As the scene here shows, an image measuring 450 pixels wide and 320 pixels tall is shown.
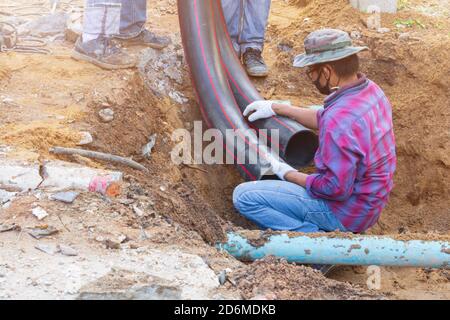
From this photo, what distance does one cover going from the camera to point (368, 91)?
12.9 feet

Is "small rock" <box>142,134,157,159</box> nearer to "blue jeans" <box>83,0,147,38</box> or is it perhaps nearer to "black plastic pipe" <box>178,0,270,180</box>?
"black plastic pipe" <box>178,0,270,180</box>

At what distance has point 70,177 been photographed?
359cm

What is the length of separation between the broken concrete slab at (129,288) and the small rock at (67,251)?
10.0 inches

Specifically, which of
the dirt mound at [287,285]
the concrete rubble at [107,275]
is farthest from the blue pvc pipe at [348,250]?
the concrete rubble at [107,275]

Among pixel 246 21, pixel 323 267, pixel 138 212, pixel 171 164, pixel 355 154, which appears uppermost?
pixel 246 21

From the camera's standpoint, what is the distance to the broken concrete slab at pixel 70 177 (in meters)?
3.56

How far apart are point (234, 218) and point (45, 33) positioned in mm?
2838

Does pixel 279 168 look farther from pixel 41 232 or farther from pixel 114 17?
pixel 114 17

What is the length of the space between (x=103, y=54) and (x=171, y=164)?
1222mm

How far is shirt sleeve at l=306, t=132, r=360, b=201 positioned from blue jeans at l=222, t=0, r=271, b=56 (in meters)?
2.22

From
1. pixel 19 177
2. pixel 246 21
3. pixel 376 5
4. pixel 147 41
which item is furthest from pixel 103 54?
pixel 376 5

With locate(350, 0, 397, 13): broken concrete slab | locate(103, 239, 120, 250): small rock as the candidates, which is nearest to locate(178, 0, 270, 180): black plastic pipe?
locate(103, 239, 120, 250): small rock

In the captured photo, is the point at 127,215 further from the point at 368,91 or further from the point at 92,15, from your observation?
the point at 92,15

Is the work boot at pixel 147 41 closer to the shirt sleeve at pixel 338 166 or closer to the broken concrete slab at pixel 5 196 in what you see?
the shirt sleeve at pixel 338 166
